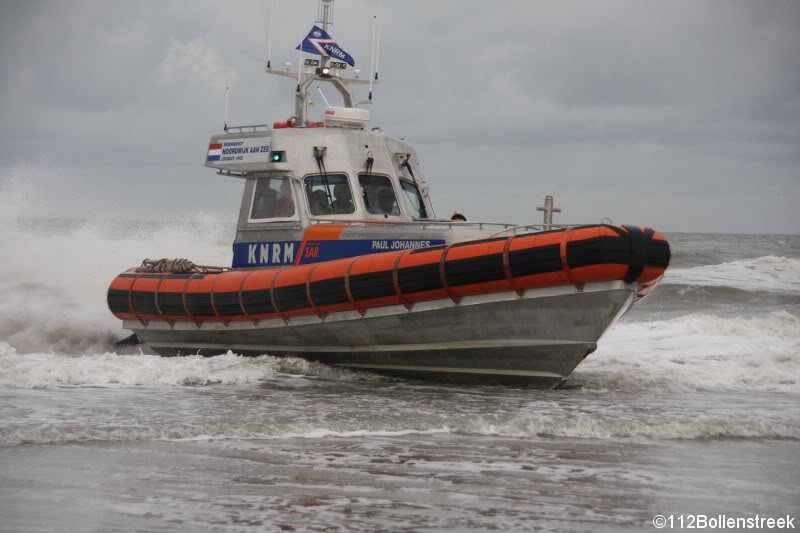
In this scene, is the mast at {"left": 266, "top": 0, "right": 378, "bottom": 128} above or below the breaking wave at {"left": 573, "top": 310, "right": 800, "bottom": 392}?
above

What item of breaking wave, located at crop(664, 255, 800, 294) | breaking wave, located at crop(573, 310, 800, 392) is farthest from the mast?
breaking wave, located at crop(664, 255, 800, 294)

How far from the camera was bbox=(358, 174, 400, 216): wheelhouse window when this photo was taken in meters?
9.85

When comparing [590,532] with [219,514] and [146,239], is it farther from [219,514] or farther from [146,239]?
[146,239]

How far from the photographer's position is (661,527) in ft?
14.0

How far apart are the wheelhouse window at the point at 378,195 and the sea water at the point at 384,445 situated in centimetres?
171

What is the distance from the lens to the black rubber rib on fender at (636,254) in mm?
7566

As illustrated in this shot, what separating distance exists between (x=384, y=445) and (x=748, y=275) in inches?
839

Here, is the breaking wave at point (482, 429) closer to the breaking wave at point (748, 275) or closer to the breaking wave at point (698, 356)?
the breaking wave at point (698, 356)

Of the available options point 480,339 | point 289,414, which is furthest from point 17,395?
point 480,339

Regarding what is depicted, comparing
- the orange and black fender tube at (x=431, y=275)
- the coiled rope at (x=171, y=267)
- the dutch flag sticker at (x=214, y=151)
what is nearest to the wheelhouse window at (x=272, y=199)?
the dutch flag sticker at (x=214, y=151)

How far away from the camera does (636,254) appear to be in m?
7.58

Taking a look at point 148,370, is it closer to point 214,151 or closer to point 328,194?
point 328,194

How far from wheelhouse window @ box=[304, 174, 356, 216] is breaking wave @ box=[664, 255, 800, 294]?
1449cm

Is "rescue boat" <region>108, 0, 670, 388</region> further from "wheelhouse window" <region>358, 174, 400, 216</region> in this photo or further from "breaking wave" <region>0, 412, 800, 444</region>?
"breaking wave" <region>0, 412, 800, 444</region>
